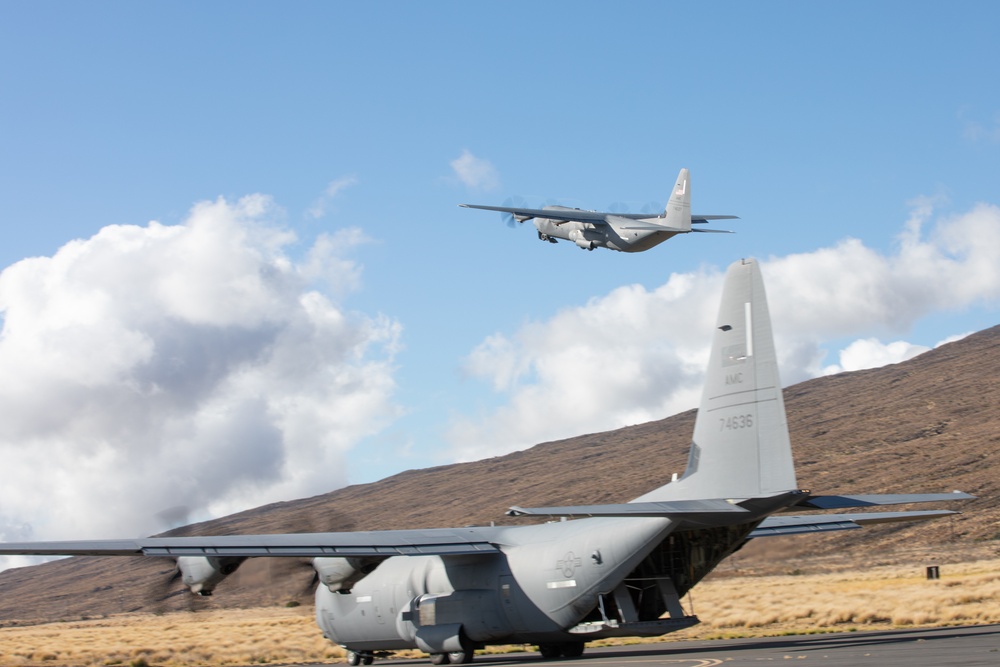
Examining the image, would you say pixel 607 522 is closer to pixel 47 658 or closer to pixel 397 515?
pixel 47 658

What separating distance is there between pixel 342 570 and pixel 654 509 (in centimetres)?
1094

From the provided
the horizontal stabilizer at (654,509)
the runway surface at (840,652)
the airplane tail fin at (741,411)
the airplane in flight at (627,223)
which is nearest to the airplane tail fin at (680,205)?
the airplane in flight at (627,223)

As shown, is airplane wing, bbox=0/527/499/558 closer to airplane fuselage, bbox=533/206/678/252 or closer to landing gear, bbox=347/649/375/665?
landing gear, bbox=347/649/375/665

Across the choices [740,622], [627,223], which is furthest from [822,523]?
[627,223]

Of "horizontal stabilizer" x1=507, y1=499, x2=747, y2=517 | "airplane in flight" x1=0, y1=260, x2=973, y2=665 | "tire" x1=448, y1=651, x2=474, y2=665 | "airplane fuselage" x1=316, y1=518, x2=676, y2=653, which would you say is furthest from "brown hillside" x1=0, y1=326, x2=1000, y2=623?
"horizontal stabilizer" x1=507, y1=499, x2=747, y2=517

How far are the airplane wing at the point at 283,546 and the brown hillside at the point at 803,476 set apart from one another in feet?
151

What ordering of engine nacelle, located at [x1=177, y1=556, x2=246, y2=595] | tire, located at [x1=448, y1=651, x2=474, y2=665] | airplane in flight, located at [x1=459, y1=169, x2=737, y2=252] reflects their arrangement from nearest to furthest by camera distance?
tire, located at [x1=448, y1=651, x2=474, y2=665] → engine nacelle, located at [x1=177, y1=556, x2=246, y2=595] → airplane in flight, located at [x1=459, y1=169, x2=737, y2=252]

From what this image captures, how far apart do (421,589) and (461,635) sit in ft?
7.05

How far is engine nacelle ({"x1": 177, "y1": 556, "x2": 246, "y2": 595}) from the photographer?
28281mm

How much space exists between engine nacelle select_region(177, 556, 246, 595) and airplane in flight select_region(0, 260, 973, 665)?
0.04 m

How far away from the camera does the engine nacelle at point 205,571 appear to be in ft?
92.8

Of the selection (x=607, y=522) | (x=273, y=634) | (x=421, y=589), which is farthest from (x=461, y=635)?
(x=273, y=634)

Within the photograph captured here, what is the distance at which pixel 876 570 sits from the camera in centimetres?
6494

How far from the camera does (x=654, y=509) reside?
22172mm
